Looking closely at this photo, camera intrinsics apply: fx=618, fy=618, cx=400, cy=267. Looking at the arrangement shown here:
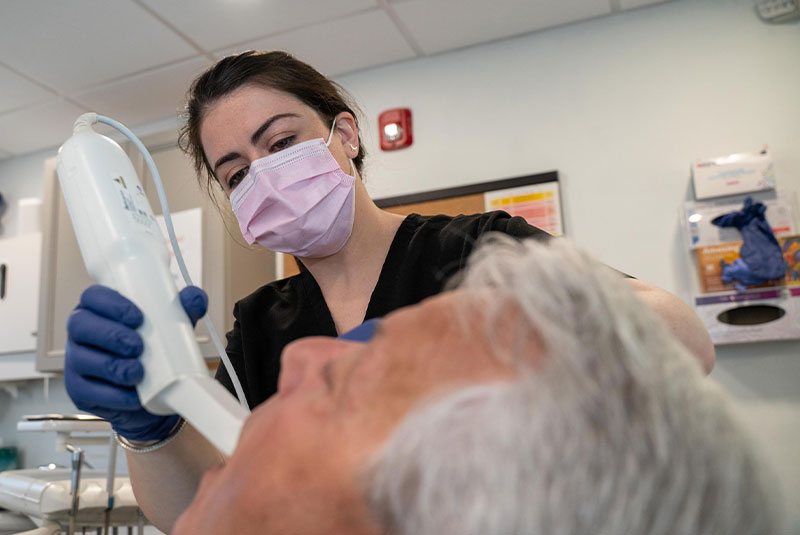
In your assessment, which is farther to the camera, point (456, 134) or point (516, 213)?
point (456, 134)

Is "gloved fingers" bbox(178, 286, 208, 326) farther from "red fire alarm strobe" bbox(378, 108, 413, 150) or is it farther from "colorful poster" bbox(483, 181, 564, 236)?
"red fire alarm strobe" bbox(378, 108, 413, 150)

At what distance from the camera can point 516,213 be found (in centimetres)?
245

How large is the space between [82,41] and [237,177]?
172 cm

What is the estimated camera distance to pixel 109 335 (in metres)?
0.63

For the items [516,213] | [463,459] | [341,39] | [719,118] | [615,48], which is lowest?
[463,459]

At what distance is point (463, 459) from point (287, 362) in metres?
0.17

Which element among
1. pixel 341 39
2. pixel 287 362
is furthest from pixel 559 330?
pixel 341 39

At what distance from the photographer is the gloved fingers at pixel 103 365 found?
2.08ft

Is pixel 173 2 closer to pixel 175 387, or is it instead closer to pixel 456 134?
pixel 456 134

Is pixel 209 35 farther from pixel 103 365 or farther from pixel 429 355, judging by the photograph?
pixel 429 355

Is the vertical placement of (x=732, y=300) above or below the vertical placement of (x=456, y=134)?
below

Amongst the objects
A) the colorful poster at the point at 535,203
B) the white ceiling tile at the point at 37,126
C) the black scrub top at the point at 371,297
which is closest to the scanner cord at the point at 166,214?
the black scrub top at the point at 371,297

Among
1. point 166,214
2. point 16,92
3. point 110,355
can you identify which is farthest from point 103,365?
point 16,92

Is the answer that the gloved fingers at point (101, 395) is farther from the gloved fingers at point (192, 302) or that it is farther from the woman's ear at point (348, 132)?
the woman's ear at point (348, 132)
